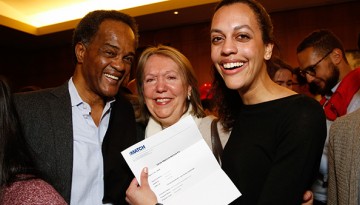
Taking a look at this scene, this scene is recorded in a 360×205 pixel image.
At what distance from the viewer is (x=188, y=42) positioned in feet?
23.6

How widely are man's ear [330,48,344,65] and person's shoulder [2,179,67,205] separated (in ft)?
8.83

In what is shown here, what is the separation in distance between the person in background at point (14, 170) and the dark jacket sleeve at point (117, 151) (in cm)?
50

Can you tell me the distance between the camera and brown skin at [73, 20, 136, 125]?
1.94 m

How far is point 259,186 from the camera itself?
1325 millimetres

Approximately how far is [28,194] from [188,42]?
6267mm

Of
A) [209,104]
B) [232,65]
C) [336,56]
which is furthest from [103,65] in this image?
[336,56]

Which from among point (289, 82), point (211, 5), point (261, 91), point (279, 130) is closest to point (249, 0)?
point (261, 91)

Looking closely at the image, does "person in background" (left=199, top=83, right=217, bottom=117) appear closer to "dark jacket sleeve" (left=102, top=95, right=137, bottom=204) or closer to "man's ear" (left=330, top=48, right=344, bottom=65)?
"dark jacket sleeve" (left=102, top=95, right=137, bottom=204)

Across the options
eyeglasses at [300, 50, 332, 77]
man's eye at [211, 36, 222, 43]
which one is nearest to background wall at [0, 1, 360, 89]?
eyeglasses at [300, 50, 332, 77]

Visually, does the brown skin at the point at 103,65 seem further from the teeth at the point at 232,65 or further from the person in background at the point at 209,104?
the teeth at the point at 232,65

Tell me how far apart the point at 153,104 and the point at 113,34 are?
1.55ft

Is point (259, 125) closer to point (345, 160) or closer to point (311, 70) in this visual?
point (345, 160)

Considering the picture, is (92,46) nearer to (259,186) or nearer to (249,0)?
(249,0)

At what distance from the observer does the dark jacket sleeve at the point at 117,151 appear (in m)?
1.72
